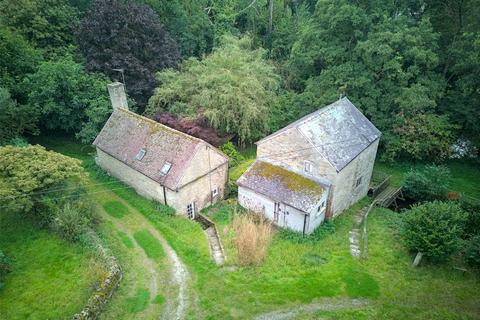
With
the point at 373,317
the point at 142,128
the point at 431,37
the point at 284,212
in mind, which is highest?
the point at 431,37

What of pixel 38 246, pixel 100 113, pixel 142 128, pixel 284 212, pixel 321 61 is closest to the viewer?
pixel 38 246

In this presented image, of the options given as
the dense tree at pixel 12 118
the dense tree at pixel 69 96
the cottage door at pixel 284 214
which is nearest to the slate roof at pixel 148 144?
the dense tree at pixel 69 96

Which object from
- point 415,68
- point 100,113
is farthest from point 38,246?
point 415,68

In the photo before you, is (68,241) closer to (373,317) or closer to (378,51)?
(373,317)

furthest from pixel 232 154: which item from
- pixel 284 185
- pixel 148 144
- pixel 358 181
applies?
pixel 358 181

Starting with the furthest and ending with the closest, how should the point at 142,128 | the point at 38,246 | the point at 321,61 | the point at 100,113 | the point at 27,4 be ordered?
the point at 321,61
the point at 27,4
the point at 100,113
the point at 142,128
the point at 38,246

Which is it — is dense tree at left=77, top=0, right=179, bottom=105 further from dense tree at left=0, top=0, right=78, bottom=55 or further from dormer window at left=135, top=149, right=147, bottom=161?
dormer window at left=135, top=149, right=147, bottom=161

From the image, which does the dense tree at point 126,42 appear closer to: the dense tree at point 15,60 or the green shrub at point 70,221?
the dense tree at point 15,60

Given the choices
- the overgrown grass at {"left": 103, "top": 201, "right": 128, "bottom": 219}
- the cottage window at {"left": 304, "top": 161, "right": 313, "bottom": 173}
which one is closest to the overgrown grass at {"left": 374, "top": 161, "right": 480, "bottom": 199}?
the cottage window at {"left": 304, "top": 161, "right": 313, "bottom": 173}
